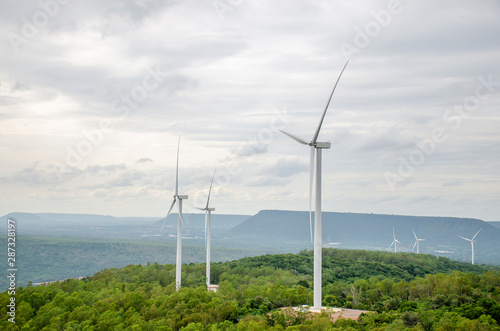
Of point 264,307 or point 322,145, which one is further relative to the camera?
point 264,307

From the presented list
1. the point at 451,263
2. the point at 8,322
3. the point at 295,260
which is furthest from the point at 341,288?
the point at 451,263

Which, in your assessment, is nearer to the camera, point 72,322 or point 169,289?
point 72,322

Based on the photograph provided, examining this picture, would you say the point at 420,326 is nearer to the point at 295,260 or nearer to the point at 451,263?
the point at 295,260

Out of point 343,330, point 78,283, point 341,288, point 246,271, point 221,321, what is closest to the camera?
point 343,330

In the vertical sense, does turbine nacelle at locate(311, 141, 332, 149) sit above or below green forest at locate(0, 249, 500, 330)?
above

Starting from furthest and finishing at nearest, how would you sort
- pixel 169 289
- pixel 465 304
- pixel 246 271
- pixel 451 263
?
1. pixel 451 263
2. pixel 246 271
3. pixel 169 289
4. pixel 465 304

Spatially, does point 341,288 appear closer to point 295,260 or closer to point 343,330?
point 343,330

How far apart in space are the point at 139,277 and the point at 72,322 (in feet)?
140

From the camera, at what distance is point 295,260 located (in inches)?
5138

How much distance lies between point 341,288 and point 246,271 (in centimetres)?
3639

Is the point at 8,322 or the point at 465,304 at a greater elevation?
the point at 465,304

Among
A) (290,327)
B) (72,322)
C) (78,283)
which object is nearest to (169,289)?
(78,283)

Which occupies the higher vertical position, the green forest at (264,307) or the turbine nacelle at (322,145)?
the turbine nacelle at (322,145)

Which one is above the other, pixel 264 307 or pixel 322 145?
pixel 322 145
